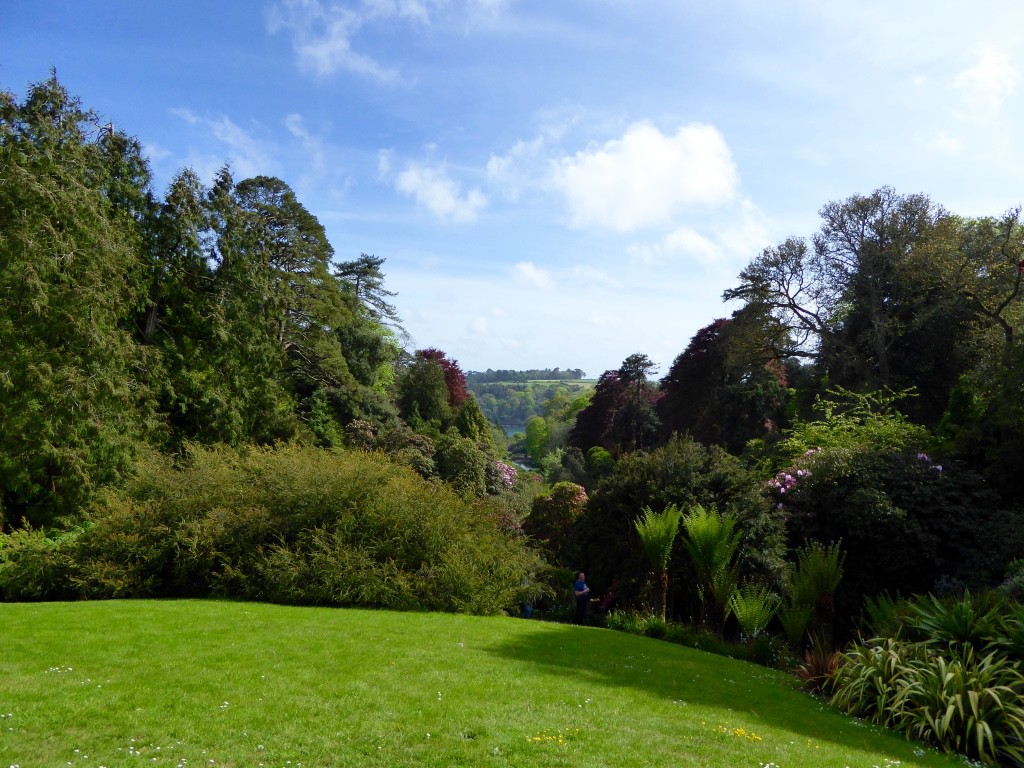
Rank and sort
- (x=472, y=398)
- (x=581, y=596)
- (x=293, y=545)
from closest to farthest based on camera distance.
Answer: (x=293, y=545) < (x=581, y=596) < (x=472, y=398)

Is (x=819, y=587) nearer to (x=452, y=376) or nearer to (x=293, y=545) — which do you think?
(x=293, y=545)

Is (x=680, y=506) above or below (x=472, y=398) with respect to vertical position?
below

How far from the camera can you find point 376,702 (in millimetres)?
6555

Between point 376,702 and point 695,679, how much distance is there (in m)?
4.48

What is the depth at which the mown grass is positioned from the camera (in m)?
5.42

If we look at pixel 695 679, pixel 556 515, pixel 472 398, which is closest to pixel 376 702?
pixel 695 679

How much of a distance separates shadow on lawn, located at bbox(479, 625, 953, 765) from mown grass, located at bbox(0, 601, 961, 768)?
45 mm

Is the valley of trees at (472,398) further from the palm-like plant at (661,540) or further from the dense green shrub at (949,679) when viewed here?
the dense green shrub at (949,679)

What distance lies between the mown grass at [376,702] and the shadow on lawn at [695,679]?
45mm

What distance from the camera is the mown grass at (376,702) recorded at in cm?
542

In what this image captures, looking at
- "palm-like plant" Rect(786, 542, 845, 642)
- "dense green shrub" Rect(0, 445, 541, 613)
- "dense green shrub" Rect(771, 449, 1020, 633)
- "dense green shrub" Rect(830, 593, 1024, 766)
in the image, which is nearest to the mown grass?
"dense green shrub" Rect(830, 593, 1024, 766)

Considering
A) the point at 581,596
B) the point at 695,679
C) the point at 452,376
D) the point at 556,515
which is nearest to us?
the point at 695,679

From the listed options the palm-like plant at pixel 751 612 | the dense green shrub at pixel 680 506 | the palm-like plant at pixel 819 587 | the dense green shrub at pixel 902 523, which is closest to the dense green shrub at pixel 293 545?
the dense green shrub at pixel 680 506

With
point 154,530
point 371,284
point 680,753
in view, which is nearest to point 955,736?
point 680,753
